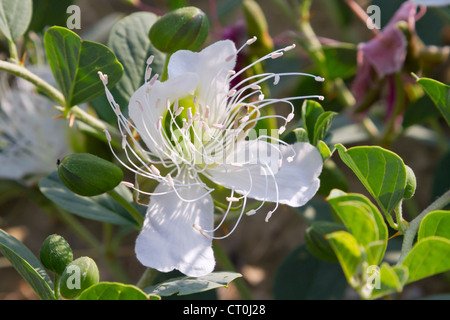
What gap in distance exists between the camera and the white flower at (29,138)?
1.53 metres

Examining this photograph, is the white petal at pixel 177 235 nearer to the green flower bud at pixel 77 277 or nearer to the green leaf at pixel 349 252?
the green flower bud at pixel 77 277

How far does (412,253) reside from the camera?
79 cm

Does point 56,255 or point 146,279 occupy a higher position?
point 56,255

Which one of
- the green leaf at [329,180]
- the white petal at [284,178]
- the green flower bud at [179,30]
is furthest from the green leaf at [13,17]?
the green leaf at [329,180]

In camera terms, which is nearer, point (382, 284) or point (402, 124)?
point (382, 284)

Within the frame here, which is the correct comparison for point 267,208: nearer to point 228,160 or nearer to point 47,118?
point 47,118

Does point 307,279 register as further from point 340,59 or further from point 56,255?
point 56,255

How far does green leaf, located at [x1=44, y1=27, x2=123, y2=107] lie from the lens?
1019 millimetres

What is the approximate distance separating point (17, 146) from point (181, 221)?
2.33 feet

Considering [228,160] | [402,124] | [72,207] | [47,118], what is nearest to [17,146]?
[47,118]

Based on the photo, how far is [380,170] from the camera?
92 cm

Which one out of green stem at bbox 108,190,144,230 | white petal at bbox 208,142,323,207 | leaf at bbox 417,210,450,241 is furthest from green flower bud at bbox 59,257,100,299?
leaf at bbox 417,210,450,241

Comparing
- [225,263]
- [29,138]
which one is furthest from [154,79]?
[29,138]

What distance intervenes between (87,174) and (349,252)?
432 millimetres
